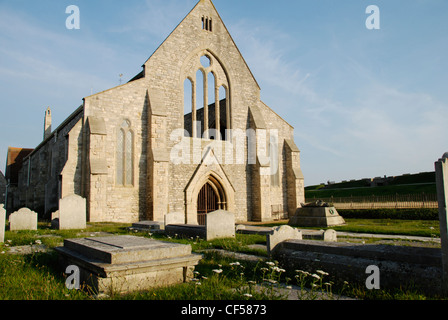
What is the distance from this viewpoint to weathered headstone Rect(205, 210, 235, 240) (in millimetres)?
9805

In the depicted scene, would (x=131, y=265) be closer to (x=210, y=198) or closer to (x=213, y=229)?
(x=213, y=229)

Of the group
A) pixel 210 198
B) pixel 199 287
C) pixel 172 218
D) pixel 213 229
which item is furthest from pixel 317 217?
pixel 199 287

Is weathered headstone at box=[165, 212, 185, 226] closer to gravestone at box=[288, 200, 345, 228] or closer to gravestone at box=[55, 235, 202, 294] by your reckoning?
gravestone at box=[288, 200, 345, 228]

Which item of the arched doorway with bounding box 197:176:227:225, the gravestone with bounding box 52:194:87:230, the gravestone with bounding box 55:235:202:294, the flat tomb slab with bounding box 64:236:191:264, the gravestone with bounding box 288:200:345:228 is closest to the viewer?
the gravestone with bounding box 55:235:202:294

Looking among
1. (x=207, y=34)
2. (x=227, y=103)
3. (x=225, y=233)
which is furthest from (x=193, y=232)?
(x=207, y=34)

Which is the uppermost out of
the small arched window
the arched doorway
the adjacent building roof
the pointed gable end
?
the pointed gable end

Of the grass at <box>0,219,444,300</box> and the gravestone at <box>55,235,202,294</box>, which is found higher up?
the gravestone at <box>55,235,202,294</box>

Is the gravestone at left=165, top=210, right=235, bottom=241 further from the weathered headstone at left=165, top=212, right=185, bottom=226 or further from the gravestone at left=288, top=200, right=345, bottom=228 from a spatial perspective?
the gravestone at left=288, top=200, right=345, bottom=228

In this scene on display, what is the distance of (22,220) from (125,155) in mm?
5996

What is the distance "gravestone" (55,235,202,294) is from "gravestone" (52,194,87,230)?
8348mm

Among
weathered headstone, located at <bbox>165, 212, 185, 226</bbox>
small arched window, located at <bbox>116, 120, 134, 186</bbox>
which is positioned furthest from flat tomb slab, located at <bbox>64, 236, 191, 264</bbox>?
small arched window, located at <bbox>116, 120, 134, 186</bbox>

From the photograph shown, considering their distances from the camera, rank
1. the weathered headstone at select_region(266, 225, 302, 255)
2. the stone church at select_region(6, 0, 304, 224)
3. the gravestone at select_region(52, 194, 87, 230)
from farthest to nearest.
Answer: the stone church at select_region(6, 0, 304, 224)
the gravestone at select_region(52, 194, 87, 230)
the weathered headstone at select_region(266, 225, 302, 255)

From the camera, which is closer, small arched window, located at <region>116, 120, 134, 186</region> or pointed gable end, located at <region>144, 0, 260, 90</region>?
small arched window, located at <region>116, 120, 134, 186</region>

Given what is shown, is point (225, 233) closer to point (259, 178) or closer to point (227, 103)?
point (259, 178)
